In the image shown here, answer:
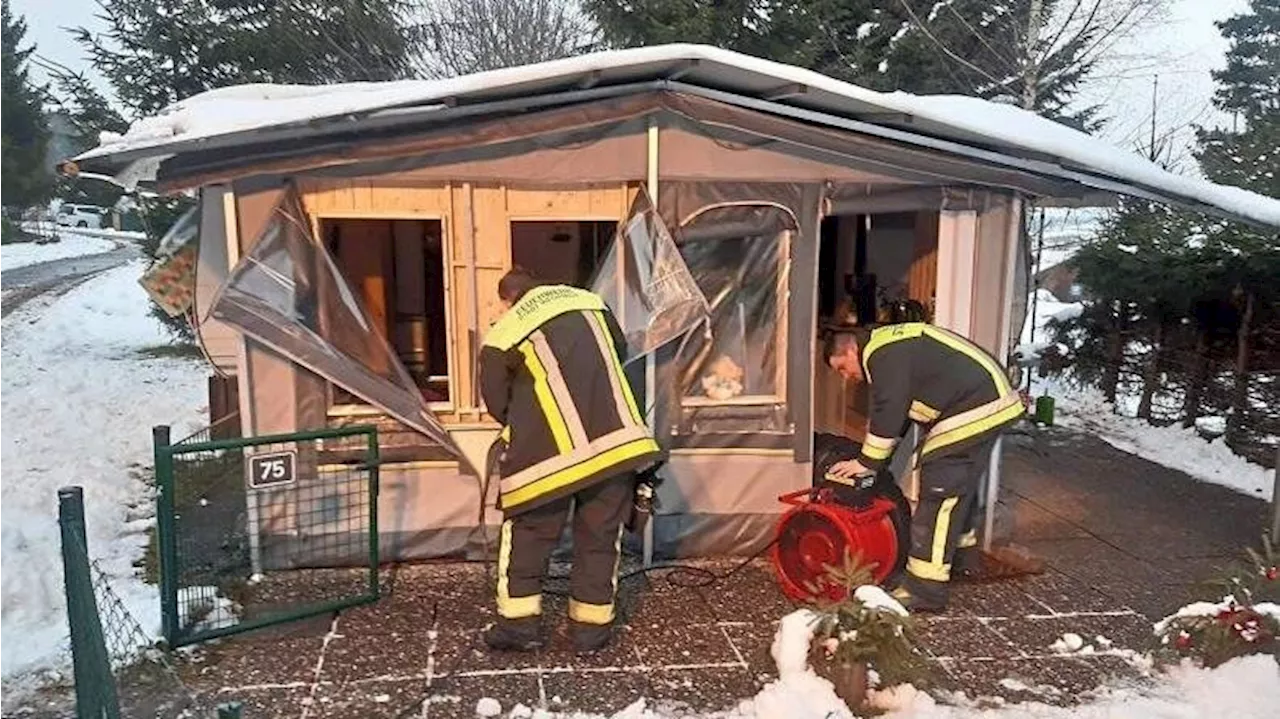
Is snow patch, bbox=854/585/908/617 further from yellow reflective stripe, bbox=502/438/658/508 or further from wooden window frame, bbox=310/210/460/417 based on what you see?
wooden window frame, bbox=310/210/460/417

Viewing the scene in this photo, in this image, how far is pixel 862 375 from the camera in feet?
15.1

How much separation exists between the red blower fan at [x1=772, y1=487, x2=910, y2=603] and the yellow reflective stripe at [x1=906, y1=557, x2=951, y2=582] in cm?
8

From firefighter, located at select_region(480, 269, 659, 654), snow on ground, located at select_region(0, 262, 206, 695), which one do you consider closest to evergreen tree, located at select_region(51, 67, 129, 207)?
snow on ground, located at select_region(0, 262, 206, 695)

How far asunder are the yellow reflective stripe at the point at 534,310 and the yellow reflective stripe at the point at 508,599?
826 mm

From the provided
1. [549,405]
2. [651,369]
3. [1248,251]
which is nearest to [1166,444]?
[1248,251]

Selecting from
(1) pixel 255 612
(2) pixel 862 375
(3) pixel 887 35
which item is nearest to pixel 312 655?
(1) pixel 255 612

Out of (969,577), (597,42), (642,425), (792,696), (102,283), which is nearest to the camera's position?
(792,696)

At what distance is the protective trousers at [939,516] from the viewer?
4.53 m

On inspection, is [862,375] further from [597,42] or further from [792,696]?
[597,42]

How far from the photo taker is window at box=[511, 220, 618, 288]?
5473 millimetres

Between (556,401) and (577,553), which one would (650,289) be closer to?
(556,401)

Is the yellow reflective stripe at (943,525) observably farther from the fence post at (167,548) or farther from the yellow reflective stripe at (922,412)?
the fence post at (167,548)

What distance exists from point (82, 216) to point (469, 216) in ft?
147

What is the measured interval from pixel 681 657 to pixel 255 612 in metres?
2.11
